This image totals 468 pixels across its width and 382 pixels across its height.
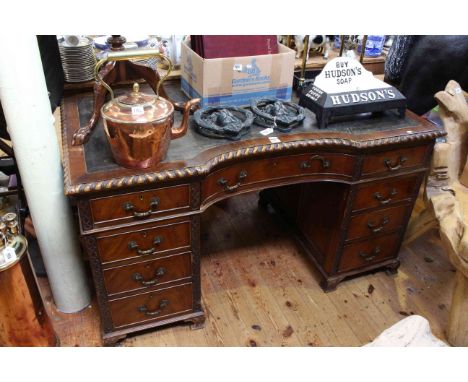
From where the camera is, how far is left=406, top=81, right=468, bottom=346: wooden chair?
1.58 metres

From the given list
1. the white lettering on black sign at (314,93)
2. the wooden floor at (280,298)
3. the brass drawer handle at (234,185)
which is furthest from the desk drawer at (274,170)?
the wooden floor at (280,298)

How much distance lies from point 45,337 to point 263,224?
1.19 metres

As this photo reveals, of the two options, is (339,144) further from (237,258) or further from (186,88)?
(237,258)

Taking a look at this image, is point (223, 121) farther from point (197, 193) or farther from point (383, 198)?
point (383, 198)

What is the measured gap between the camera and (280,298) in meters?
1.89

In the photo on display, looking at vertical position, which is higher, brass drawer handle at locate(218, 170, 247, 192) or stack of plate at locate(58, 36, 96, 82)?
stack of plate at locate(58, 36, 96, 82)

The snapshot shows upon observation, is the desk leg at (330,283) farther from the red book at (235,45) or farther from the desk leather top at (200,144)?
the red book at (235,45)

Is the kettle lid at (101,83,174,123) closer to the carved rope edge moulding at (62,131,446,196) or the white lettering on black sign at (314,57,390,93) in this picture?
the carved rope edge moulding at (62,131,446,196)

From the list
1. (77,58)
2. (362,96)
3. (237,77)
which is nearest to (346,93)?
(362,96)

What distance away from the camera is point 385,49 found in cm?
246

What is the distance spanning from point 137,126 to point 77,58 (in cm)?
64

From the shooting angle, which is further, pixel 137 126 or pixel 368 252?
pixel 368 252

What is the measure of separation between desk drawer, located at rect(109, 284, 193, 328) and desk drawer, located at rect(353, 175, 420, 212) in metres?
0.73

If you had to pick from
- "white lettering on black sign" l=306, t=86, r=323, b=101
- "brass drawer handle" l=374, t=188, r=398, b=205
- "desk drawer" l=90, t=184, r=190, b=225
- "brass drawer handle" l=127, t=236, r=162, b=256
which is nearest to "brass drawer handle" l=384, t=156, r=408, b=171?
"brass drawer handle" l=374, t=188, r=398, b=205
